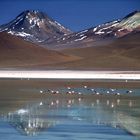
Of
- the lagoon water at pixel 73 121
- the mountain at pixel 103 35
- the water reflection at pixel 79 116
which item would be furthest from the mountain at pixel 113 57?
the lagoon water at pixel 73 121

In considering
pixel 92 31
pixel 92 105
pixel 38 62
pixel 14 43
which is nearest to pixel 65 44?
pixel 92 31

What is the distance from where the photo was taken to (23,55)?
93.6 meters

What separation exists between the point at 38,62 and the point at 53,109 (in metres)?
70.1

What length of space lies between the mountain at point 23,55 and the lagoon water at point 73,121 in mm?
63712

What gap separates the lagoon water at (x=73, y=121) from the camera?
1221 cm

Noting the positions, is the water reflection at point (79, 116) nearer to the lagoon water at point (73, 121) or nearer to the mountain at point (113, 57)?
the lagoon water at point (73, 121)

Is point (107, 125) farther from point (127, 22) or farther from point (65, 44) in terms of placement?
point (127, 22)

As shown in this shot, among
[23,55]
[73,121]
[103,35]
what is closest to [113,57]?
[23,55]

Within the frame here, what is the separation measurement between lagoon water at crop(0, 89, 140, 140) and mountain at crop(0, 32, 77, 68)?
6371 centimetres

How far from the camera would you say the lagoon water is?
481 inches

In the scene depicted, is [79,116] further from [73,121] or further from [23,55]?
[23,55]

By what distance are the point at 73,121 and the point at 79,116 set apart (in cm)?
112

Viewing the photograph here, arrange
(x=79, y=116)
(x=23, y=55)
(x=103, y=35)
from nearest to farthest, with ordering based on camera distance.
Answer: (x=79, y=116) → (x=23, y=55) → (x=103, y=35)

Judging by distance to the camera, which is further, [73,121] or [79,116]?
[79,116]
